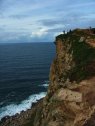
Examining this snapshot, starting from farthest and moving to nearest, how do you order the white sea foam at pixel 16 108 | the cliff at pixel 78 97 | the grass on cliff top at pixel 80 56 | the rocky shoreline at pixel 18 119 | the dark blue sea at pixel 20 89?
the dark blue sea at pixel 20 89
the white sea foam at pixel 16 108
the rocky shoreline at pixel 18 119
the grass on cliff top at pixel 80 56
the cliff at pixel 78 97

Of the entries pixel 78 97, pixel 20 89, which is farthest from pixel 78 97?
pixel 20 89

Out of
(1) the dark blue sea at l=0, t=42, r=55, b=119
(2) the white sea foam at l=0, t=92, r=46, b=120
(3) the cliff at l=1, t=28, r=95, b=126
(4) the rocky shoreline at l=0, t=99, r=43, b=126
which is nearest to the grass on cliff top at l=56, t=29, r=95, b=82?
(3) the cliff at l=1, t=28, r=95, b=126

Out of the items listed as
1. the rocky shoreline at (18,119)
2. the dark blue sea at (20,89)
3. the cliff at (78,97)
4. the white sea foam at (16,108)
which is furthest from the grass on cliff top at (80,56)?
the dark blue sea at (20,89)

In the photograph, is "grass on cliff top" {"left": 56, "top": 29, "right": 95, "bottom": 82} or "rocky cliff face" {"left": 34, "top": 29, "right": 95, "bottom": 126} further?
"grass on cliff top" {"left": 56, "top": 29, "right": 95, "bottom": 82}

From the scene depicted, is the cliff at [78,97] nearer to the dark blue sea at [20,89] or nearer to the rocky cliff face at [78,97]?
the rocky cliff face at [78,97]

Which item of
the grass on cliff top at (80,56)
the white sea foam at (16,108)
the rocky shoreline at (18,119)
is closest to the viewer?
the grass on cliff top at (80,56)

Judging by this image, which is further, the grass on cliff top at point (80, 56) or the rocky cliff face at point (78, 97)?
the grass on cliff top at point (80, 56)

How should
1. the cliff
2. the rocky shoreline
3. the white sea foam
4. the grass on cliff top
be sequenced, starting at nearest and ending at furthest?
A: the cliff < the grass on cliff top < the rocky shoreline < the white sea foam

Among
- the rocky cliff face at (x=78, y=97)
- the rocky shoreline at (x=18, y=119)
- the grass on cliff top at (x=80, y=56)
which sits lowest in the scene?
the rocky shoreline at (x=18, y=119)

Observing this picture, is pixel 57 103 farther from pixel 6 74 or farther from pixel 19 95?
pixel 6 74

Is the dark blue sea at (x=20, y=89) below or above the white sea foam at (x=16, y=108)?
above

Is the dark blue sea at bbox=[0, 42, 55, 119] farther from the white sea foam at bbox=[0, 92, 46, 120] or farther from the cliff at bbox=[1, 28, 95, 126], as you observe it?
the cliff at bbox=[1, 28, 95, 126]
